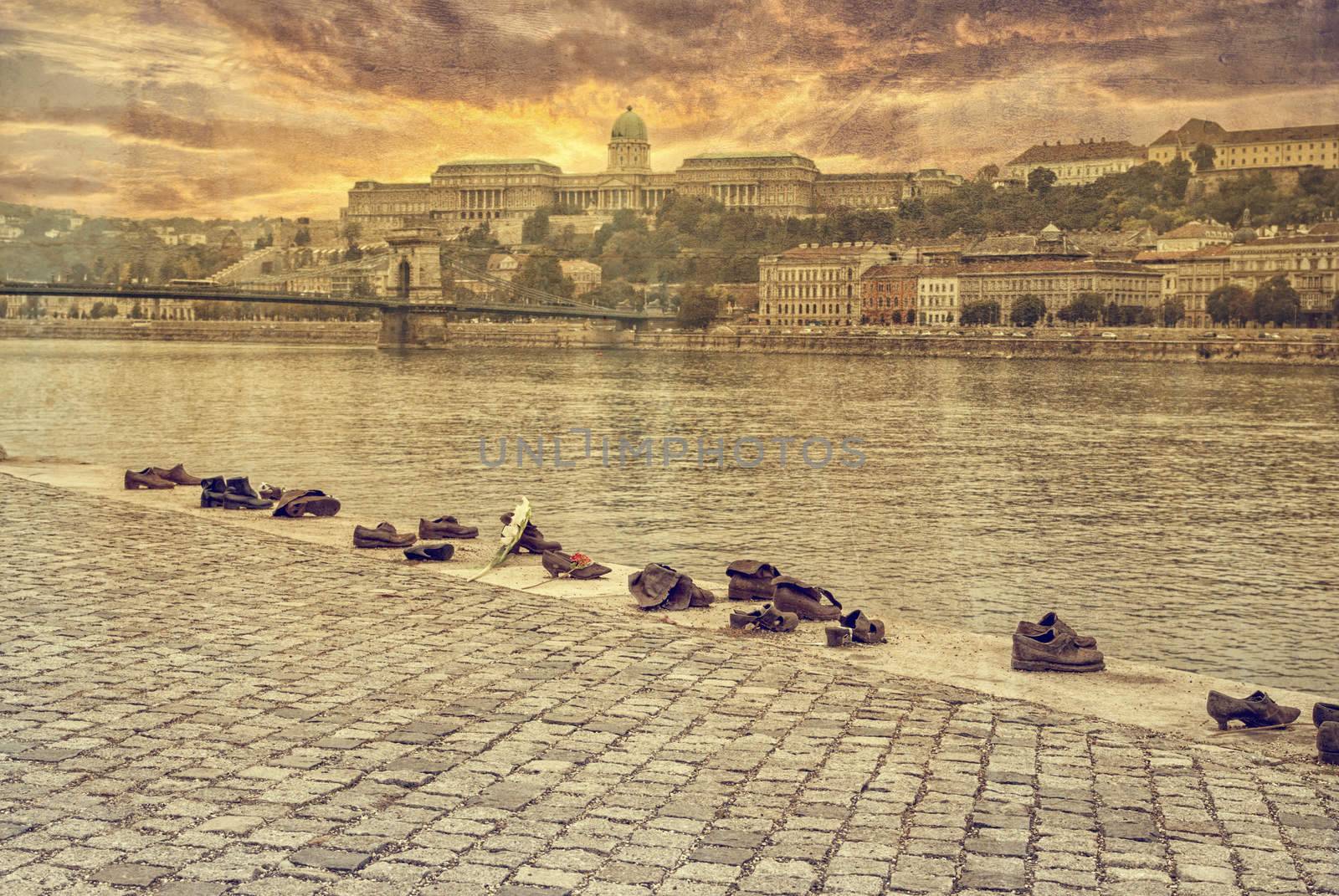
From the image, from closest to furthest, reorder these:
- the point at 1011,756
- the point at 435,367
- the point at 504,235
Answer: the point at 1011,756 → the point at 435,367 → the point at 504,235

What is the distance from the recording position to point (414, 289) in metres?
44.1

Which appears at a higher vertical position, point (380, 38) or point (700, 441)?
point (380, 38)

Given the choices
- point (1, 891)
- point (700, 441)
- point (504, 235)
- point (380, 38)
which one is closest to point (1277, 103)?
point (380, 38)

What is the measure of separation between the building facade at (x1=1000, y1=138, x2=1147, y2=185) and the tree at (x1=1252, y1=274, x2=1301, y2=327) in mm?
4663

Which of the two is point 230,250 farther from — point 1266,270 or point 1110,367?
→ point 1266,270

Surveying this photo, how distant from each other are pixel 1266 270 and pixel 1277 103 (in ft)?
21.8

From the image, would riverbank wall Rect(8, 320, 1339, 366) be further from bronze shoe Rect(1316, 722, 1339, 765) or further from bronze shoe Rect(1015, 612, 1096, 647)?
bronze shoe Rect(1316, 722, 1339, 765)

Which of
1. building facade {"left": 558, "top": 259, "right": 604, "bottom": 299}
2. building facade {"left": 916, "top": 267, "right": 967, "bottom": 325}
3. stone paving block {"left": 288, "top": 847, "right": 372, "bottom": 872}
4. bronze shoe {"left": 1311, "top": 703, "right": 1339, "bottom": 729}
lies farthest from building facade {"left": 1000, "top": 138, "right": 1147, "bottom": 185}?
stone paving block {"left": 288, "top": 847, "right": 372, "bottom": 872}

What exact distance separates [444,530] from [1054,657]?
267cm

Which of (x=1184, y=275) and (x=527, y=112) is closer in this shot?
(x=527, y=112)

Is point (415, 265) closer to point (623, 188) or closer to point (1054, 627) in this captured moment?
point (623, 188)

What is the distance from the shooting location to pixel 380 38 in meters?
24.9

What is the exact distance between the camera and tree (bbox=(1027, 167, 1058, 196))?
123ft

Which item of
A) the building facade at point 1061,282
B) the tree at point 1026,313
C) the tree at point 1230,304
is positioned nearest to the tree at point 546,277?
the building facade at point 1061,282
